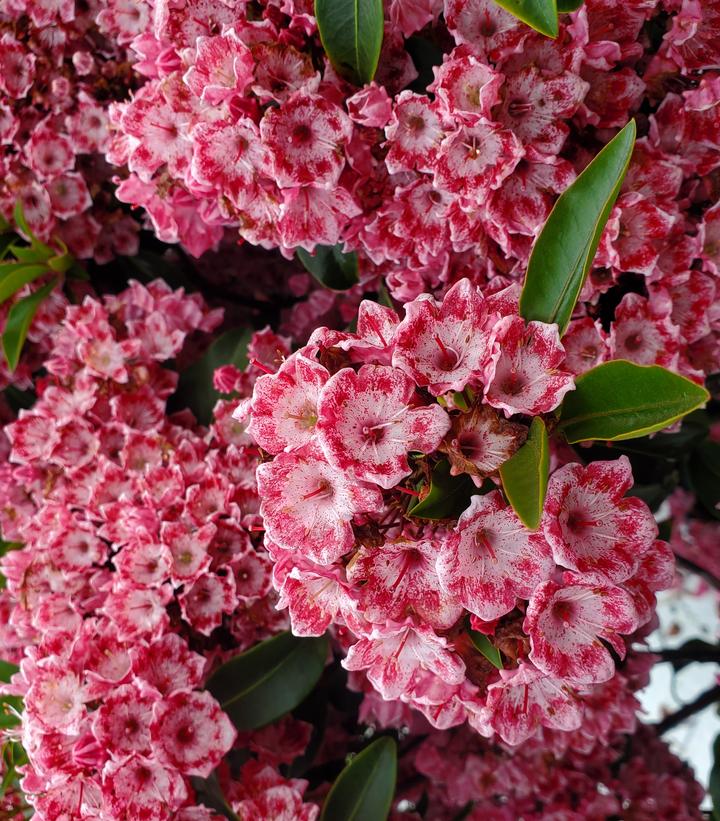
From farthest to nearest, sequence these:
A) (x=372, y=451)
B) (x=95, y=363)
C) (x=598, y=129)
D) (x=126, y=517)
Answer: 1. (x=95, y=363)
2. (x=126, y=517)
3. (x=598, y=129)
4. (x=372, y=451)

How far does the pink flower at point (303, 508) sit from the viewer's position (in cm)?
82

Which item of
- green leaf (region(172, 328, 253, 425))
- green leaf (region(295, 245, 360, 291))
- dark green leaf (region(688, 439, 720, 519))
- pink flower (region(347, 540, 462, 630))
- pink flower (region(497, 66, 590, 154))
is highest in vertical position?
pink flower (region(497, 66, 590, 154))

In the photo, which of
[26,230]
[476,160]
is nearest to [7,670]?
[26,230]

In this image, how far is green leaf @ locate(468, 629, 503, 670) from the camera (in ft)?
2.76

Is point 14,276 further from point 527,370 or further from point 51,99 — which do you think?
point 527,370

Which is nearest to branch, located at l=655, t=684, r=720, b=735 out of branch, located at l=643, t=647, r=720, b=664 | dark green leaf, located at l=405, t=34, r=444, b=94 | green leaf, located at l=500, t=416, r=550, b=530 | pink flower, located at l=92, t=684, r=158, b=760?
branch, located at l=643, t=647, r=720, b=664

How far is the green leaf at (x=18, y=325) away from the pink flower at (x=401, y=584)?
830mm

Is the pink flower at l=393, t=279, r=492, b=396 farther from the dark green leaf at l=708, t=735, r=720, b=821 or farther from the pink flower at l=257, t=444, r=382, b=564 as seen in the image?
the dark green leaf at l=708, t=735, r=720, b=821

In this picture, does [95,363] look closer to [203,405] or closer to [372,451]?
[203,405]

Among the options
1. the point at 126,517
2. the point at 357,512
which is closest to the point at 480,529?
the point at 357,512

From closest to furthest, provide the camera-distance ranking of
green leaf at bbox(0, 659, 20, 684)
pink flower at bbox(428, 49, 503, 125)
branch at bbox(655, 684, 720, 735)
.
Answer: pink flower at bbox(428, 49, 503, 125)
green leaf at bbox(0, 659, 20, 684)
branch at bbox(655, 684, 720, 735)

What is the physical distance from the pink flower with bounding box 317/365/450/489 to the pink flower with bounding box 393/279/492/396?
3cm

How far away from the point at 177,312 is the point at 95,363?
0.55 ft

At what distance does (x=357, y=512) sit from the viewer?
31.6 inches
